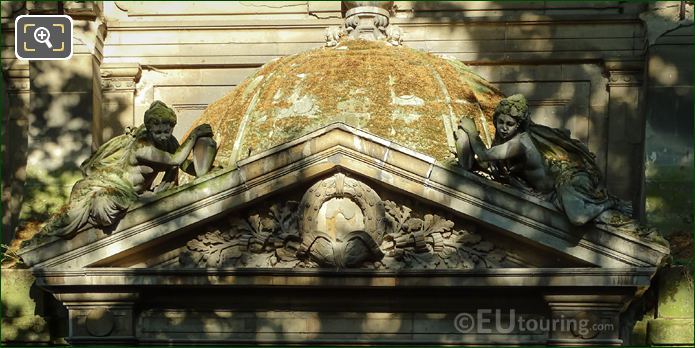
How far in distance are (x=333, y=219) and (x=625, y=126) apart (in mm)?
7555

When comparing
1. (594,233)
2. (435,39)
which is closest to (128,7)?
(435,39)

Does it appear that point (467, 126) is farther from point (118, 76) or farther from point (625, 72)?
point (118, 76)

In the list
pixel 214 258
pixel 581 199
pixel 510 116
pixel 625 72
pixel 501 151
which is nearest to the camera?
pixel 581 199

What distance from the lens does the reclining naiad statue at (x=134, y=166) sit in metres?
30.5

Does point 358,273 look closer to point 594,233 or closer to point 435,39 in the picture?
point 594,233

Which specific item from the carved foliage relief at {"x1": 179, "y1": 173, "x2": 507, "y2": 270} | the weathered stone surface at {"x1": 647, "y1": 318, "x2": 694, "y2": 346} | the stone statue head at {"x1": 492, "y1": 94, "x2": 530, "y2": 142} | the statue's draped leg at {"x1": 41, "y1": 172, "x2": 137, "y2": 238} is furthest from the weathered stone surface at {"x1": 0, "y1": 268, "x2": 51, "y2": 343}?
the weathered stone surface at {"x1": 647, "y1": 318, "x2": 694, "y2": 346}

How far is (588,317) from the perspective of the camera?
30266mm

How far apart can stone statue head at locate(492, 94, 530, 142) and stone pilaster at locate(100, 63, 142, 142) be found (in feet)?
27.3

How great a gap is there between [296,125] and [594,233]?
5.47 m

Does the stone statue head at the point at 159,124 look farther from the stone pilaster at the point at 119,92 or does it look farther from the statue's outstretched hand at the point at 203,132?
the stone pilaster at the point at 119,92

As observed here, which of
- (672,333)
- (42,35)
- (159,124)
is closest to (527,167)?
(672,333)

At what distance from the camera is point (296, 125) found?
33781 mm

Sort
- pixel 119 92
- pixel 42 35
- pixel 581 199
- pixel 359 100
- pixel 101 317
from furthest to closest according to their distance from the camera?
pixel 119 92 < pixel 42 35 < pixel 359 100 < pixel 101 317 < pixel 581 199

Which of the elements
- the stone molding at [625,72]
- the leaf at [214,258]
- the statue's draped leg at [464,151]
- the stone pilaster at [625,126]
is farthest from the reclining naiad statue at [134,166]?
the stone molding at [625,72]
